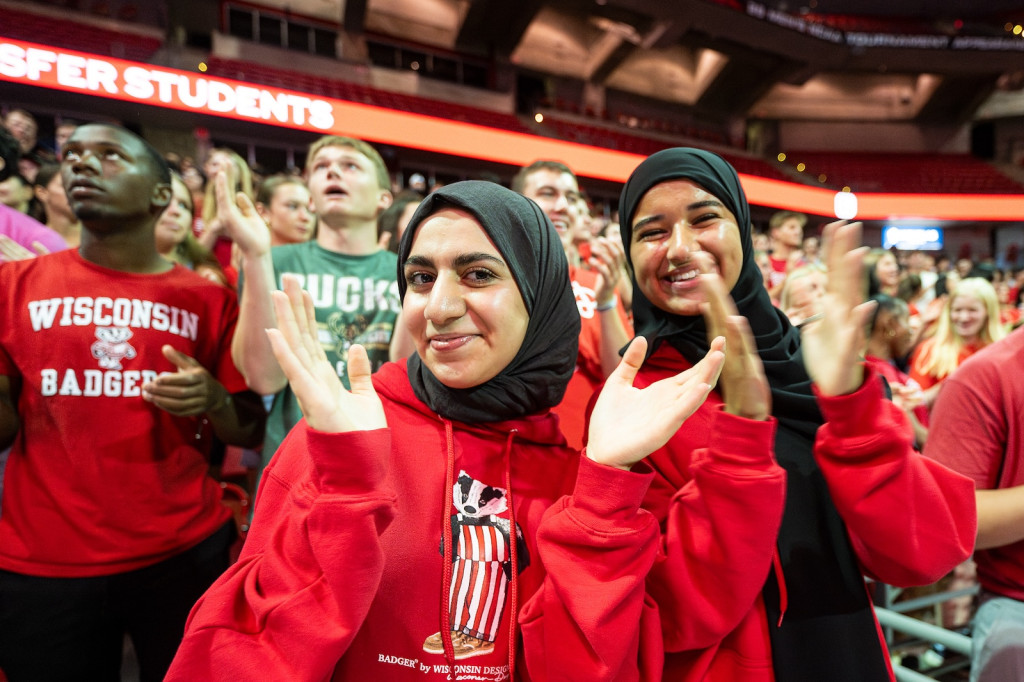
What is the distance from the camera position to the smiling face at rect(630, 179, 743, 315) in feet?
4.40

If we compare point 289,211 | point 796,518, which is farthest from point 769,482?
point 289,211

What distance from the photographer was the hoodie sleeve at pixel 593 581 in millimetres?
936

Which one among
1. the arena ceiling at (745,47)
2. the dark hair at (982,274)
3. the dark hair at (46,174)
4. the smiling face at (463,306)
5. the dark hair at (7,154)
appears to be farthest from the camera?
the arena ceiling at (745,47)

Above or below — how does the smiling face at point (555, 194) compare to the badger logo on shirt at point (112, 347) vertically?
above

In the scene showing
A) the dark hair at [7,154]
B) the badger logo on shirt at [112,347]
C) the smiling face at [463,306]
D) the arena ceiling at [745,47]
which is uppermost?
the arena ceiling at [745,47]

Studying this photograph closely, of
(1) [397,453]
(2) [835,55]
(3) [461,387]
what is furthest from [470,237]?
(2) [835,55]

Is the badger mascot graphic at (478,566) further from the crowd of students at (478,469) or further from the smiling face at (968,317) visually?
the smiling face at (968,317)

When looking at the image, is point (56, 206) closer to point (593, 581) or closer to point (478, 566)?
point (478, 566)

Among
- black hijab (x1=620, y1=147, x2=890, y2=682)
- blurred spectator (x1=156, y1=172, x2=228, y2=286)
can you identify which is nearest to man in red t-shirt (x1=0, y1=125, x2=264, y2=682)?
blurred spectator (x1=156, y1=172, x2=228, y2=286)

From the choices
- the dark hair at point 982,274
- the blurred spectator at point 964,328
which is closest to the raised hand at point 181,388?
the blurred spectator at point 964,328

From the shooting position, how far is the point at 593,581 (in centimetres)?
94

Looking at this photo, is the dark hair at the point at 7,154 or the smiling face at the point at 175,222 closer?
the dark hair at the point at 7,154

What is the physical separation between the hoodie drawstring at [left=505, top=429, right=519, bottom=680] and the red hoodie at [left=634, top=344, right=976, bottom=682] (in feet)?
0.84

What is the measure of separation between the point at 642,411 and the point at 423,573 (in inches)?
19.0
